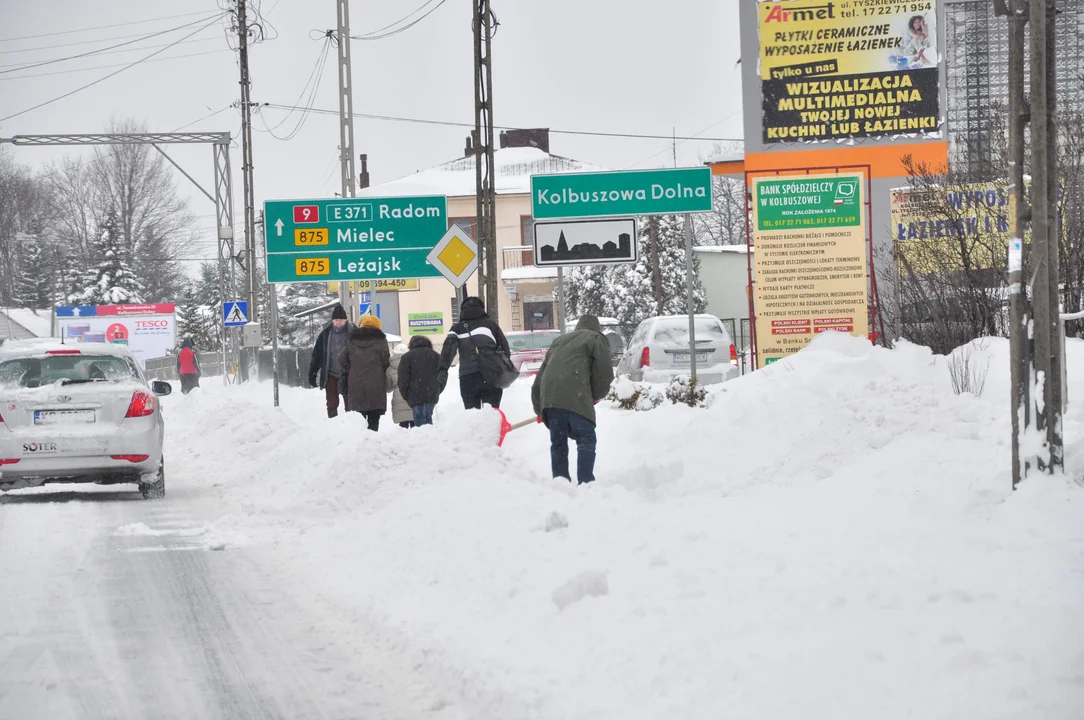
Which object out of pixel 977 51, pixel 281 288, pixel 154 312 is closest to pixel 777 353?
pixel 977 51

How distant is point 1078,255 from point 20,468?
1230 centimetres

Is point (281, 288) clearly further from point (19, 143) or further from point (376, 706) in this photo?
point (376, 706)

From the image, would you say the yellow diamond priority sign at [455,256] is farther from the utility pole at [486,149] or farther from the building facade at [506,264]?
the building facade at [506,264]

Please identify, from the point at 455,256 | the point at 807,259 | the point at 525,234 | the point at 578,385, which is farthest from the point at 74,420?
the point at 525,234

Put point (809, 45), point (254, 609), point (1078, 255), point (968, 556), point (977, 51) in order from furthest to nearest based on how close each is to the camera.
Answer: point (977, 51) → point (809, 45) → point (1078, 255) → point (254, 609) → point (968, 556)

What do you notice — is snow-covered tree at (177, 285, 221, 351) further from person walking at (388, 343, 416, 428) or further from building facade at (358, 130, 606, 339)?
person walking at (388, 343, 416, 428)

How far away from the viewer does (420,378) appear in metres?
14.9

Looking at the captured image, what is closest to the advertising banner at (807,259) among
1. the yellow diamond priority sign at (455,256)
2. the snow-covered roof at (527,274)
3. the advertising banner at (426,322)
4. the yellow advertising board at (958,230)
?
the yellow advertising board at (958,230)

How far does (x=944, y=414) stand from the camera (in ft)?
36.9

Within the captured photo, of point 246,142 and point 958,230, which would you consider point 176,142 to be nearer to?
point 246,142

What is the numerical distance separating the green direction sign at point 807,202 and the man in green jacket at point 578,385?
332 inches

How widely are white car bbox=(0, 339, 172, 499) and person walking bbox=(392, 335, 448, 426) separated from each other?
285 cm

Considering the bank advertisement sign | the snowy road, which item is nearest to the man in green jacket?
the snowy road

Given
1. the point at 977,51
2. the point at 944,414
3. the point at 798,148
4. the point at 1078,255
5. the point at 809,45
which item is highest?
the point at 977,51
